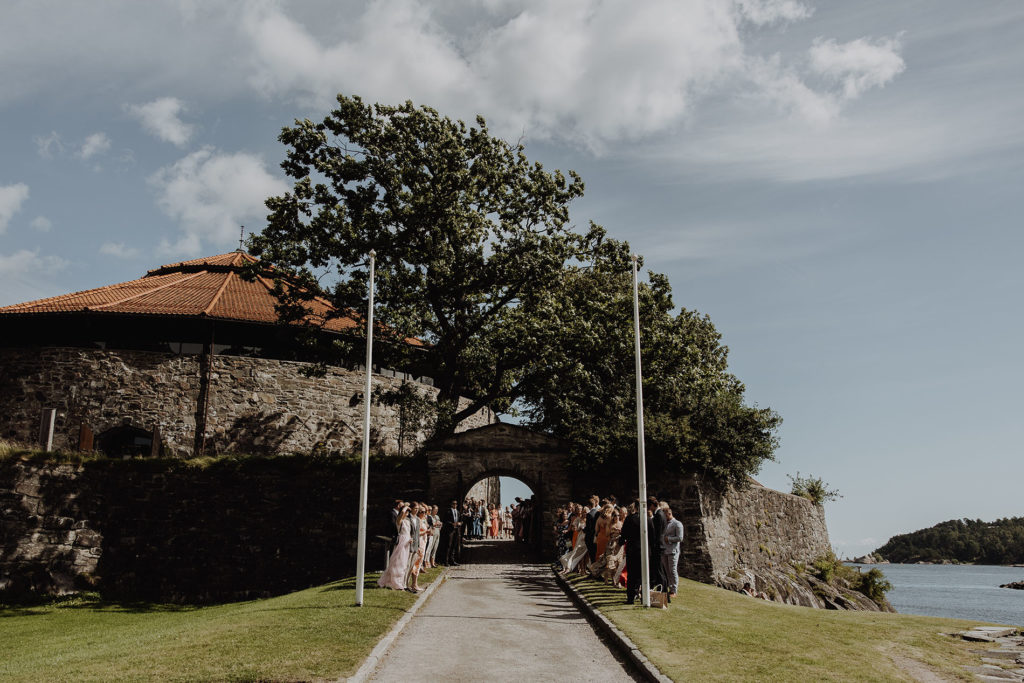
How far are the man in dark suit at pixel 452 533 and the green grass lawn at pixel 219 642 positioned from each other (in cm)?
377

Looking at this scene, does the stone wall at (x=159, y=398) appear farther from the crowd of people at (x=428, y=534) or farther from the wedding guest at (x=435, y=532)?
the wedding guest at (x=435, y=532)

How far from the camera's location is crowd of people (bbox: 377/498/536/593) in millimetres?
16328

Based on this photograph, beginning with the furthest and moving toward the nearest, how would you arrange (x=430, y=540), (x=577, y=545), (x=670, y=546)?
(x=430, y=540)
(x=577, y=545)
(x=670, y=546)

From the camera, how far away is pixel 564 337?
26.2 metres

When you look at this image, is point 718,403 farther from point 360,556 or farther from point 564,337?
point 360,556

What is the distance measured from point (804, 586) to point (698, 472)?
8286mm

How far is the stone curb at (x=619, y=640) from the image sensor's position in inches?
348

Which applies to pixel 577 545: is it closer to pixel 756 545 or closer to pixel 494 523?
pixel 756 545

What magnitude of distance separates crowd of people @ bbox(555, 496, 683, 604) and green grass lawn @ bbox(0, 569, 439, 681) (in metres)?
4.13

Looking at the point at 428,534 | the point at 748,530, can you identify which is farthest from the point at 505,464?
the point at 748,530

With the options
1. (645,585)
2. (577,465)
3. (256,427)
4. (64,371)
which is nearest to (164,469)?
(256,427)

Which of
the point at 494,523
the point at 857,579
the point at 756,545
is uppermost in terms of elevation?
the point at 494,523

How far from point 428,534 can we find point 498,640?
7.02m

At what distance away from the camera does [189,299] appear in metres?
31.0
